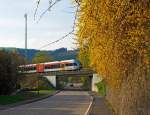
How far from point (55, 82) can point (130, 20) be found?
A: 112 m

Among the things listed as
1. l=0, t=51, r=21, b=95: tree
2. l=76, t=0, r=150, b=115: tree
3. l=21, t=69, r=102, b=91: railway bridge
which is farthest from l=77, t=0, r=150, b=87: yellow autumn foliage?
l=21, t=69, r=102, b=91: railway bridge

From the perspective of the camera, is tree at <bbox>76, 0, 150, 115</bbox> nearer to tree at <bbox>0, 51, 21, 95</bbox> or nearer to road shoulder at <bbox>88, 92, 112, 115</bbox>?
road shoulder at <bbox>88, 92, 112, 115</bbox>

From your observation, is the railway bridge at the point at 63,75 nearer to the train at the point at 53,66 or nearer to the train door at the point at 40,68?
the train door at the point at 40,68

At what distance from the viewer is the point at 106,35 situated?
370 inches

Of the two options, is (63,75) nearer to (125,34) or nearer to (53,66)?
(53,66)

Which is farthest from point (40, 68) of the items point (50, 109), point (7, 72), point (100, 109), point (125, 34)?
point (125, 34)

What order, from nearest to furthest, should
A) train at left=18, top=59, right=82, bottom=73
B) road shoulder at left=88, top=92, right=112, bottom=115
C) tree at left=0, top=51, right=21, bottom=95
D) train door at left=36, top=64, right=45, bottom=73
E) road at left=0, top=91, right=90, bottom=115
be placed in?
road shoulder at left=88, top=92, right=112, bottom=115 → road at left=0, top=91, right=90, bottom=115 → tree at left=0, top=51, right=21, bottom=95 → train at left=18, top=59, right=82, bottom=73 → train door at left=36, top=64, right=45, bottom=73

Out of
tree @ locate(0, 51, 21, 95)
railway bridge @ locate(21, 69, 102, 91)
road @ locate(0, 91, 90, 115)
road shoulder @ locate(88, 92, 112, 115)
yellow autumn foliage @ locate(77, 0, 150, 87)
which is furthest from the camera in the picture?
railway bridge @ locate(21, 69, 102, 91)

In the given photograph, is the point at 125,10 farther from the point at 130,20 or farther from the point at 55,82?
Result: the point at 55,82

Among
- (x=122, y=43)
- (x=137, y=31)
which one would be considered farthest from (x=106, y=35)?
(x=137, y=31)

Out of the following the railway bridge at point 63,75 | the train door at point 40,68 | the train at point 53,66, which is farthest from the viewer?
the railway bridge at point 63,75

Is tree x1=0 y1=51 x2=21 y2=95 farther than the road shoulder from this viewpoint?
Yes

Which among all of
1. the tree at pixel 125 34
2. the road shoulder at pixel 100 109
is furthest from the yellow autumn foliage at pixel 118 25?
the road shoulder at pixel 100 109

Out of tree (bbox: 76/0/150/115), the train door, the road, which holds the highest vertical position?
the train door
